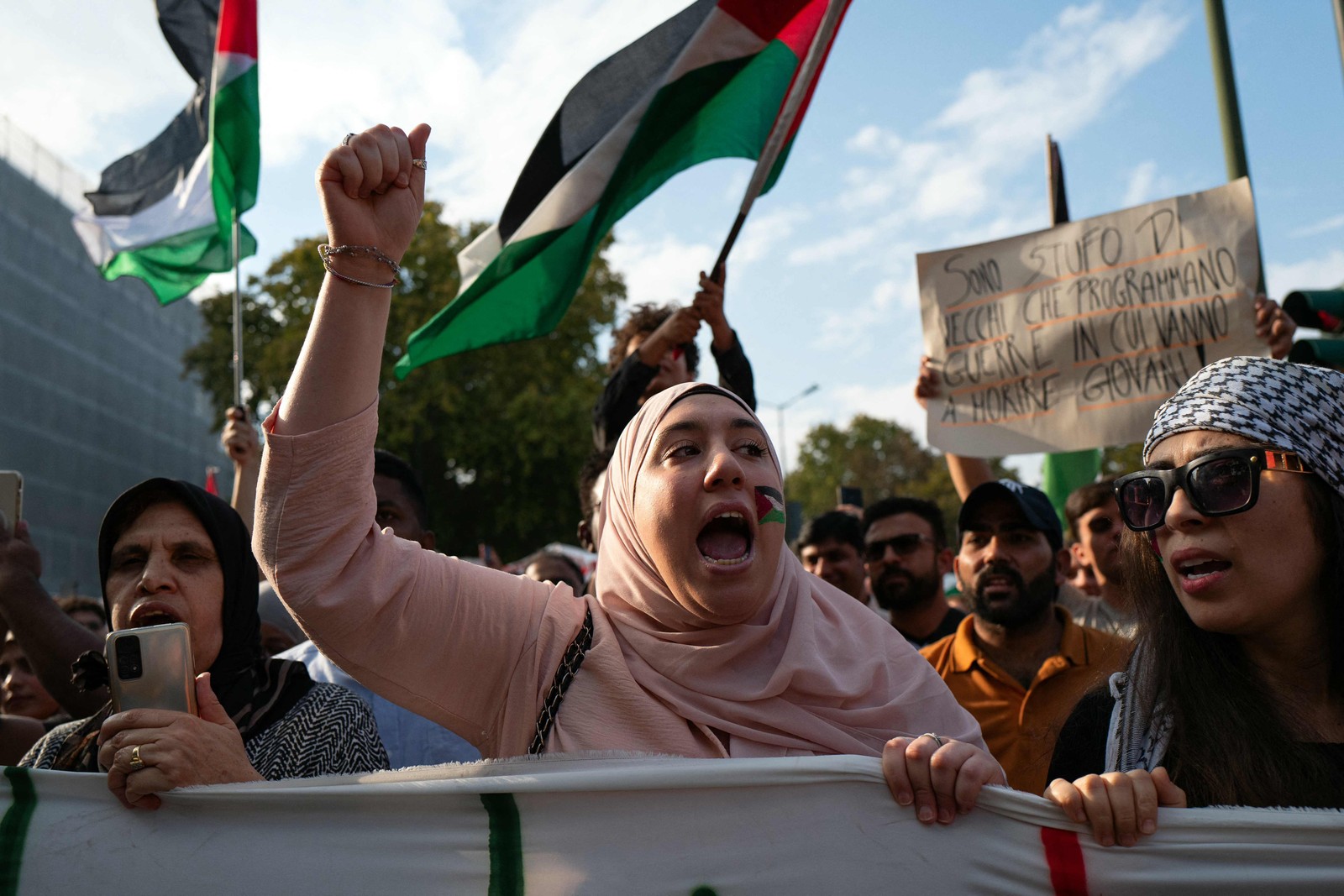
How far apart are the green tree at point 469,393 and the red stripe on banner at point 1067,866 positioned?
833 inches

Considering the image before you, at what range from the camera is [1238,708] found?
6.70 feet

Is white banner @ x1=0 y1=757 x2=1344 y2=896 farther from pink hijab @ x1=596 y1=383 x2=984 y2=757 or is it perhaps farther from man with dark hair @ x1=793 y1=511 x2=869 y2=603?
man with dark hair @ x1=793 y1=511 x2=869 y2=603

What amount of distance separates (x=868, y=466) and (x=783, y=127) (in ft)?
196

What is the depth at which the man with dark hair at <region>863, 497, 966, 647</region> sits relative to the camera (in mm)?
4949

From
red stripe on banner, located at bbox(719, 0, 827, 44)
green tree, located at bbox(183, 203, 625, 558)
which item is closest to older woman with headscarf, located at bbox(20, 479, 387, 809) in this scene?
red stripe on banner, located at bbox(719, 0, 827, 44)

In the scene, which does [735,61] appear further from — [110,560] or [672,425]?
[110,560]

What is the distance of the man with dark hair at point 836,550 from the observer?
526 centimetres

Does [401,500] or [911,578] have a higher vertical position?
[401,500]

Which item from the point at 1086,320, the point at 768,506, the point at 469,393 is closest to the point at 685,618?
the point at 768,506

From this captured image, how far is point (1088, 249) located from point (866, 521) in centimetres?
151

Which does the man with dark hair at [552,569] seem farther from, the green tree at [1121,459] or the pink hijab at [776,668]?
the green tree at [1121,459]

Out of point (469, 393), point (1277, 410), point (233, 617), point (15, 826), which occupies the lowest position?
point (15, 826)

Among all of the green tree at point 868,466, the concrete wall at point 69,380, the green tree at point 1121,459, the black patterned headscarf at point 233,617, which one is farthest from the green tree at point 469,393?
the green tree at point 868,466

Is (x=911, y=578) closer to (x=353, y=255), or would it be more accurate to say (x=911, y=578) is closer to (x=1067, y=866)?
(x=1067, y=866)
